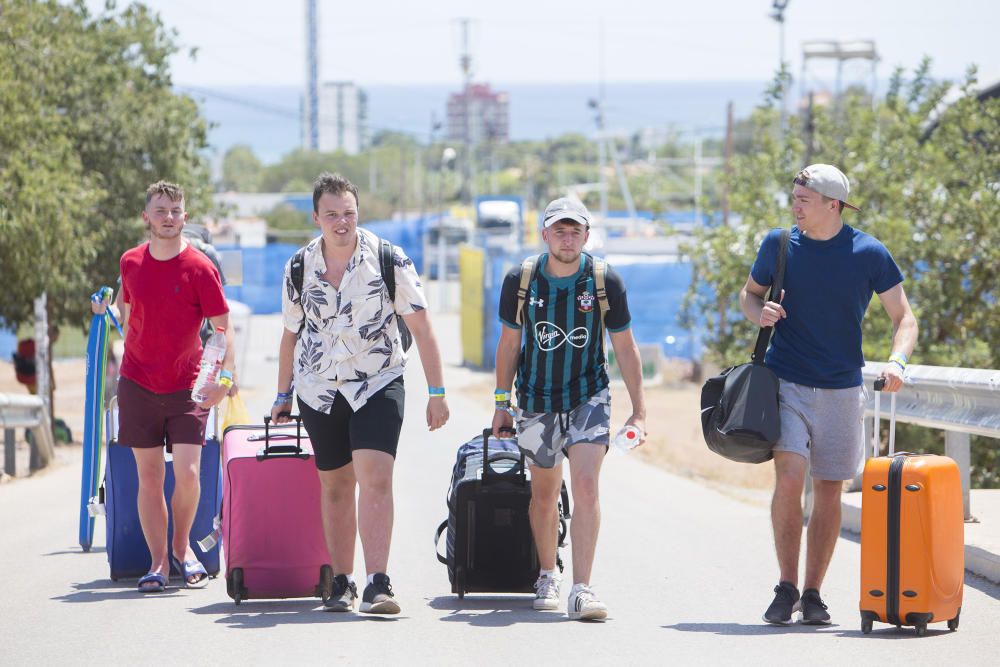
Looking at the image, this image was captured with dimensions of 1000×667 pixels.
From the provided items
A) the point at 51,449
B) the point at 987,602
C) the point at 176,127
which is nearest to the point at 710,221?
Answer: the point at 176,127

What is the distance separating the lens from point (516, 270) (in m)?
7.12

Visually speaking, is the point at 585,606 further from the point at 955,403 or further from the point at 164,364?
the point at 955,403

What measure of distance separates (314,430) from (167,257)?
1353 mm

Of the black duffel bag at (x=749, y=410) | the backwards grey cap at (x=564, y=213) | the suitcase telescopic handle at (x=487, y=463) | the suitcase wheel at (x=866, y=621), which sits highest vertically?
the backwards grey cap at (x=564, y=213)

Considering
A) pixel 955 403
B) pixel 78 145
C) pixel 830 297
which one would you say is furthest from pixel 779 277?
pixel 78 145

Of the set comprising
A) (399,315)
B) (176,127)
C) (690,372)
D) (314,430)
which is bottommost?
(690,372)

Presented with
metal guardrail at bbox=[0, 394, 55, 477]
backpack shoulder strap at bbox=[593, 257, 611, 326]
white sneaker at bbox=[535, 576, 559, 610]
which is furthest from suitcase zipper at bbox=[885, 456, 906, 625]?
metal guardrail at bbox=[0, 394, 55, 477]

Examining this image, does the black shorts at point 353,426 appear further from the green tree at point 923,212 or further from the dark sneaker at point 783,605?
the green tree at point 923,212

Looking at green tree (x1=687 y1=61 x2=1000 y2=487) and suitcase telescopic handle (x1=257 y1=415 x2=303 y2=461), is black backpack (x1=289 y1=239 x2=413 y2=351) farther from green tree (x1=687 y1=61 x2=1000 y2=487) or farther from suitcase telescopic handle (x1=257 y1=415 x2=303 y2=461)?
green tree (x1=687 y1=61 x2=1000 y2=487)

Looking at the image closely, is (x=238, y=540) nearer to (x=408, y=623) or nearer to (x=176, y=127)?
(x=408, y=623)

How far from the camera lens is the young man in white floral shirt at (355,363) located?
689 centimetres

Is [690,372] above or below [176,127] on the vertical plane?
below

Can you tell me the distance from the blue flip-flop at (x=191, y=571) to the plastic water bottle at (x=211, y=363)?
0.93m

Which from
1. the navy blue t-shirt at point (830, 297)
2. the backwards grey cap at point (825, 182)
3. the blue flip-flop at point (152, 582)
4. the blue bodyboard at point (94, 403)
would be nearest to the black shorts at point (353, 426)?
the blue flip-flop at point (152, 582)
